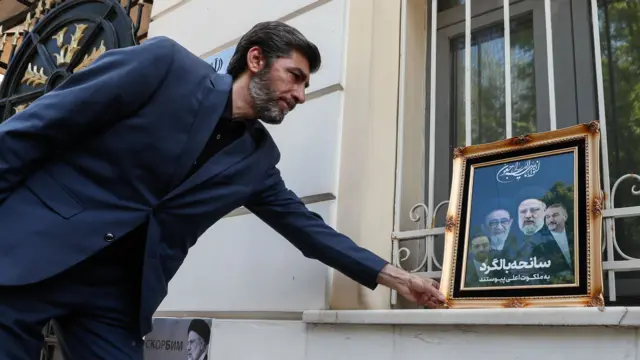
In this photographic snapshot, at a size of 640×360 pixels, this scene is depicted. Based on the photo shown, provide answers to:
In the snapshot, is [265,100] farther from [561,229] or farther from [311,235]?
[561,229]

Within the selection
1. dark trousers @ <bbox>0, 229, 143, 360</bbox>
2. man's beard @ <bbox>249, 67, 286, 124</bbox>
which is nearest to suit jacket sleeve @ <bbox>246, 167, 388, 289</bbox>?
man's beard @ <bbox>249, 67, 286, 124</bbox>

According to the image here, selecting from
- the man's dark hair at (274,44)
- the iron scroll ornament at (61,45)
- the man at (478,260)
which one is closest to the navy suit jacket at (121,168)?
the man's dark hair at (274,44)

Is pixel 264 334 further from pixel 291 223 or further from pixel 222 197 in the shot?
pixel 222 197

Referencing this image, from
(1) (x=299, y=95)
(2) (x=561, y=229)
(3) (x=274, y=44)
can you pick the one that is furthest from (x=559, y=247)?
(3) (x=274, y=44)

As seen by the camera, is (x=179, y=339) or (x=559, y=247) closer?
(x=559, y=247)

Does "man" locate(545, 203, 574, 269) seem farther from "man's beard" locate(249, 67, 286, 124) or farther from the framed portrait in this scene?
"man's beard" locate(249, 67, 286, 124)

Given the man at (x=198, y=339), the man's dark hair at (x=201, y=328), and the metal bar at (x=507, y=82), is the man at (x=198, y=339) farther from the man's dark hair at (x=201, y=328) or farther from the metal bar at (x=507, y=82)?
the metal bar at (x=507, y=82)

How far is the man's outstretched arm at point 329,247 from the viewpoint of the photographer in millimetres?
1772

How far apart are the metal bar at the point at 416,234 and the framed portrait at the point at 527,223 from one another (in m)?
0.09

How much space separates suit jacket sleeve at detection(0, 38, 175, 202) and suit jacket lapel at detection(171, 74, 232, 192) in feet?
0.49

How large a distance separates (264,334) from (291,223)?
1.58 feet

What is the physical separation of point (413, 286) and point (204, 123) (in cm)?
76

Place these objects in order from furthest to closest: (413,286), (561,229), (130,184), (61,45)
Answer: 1. (61,45)
2. (413,286)
3. (561,229)
4. (130,184)

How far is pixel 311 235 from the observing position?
6.04 feet
